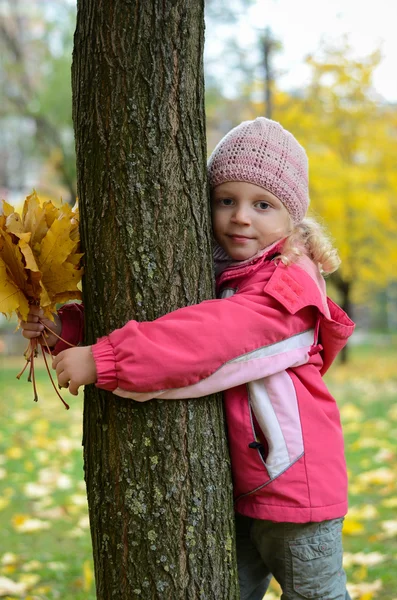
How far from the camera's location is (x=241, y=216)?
1.93 metres

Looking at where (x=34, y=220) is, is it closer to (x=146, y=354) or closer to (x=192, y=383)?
(x=146, y=354)

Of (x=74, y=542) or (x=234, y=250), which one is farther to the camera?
(x=74, y=542)

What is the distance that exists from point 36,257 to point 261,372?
2.31 feet

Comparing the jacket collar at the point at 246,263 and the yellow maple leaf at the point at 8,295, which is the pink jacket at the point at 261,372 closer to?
the jacket collar at the point at 246,263

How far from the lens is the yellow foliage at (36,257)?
1.73 meters

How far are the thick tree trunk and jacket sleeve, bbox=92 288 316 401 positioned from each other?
3.5 inches

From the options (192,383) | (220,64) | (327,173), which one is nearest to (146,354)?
Result: (192,383)

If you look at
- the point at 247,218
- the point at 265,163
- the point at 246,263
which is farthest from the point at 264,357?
the point at 265,163

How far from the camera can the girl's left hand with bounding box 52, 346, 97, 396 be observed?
166cm

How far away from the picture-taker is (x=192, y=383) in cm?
171

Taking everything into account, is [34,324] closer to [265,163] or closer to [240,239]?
[240,239]

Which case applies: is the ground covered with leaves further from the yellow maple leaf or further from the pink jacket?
the yellow maple leaf

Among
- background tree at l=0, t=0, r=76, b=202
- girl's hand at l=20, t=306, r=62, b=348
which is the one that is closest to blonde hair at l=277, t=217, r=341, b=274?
girl's hand at l=20, t=306, r=62, b=348

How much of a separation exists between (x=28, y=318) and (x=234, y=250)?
2.17ft
